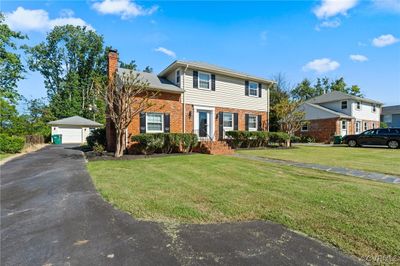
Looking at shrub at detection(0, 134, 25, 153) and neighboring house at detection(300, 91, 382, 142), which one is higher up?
neighboring house at detection(300, 91, 382, 142)

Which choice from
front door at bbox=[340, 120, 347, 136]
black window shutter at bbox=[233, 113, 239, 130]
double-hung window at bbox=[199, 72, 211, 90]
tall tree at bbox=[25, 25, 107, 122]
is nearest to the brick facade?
front door at bbox=[340, 120, 347, 136]

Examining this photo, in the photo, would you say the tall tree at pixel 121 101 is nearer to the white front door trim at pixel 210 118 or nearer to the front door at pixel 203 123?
the white front door trim at pixel 210 118

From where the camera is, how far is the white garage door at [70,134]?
29891mm

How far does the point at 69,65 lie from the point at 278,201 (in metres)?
48.1

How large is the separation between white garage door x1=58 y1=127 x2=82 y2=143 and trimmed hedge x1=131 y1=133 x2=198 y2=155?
874 inches

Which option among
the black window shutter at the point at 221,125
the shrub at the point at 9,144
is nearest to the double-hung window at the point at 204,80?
the black window shutter at the point at 221,125

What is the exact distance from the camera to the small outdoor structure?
2943cm

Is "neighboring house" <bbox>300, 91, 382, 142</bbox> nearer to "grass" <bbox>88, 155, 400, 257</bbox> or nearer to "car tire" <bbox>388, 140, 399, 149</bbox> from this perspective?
"car tire" <bbox>388, 140, 399, 149</bbox>

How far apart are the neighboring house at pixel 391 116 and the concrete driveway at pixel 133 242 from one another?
156 feet

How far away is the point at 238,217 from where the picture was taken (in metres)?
3.78

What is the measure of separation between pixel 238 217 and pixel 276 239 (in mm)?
855

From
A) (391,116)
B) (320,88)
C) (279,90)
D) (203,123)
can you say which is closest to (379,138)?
(203,123)

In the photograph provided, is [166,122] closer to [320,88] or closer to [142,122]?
[142,122]

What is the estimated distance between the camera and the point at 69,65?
138 feet
